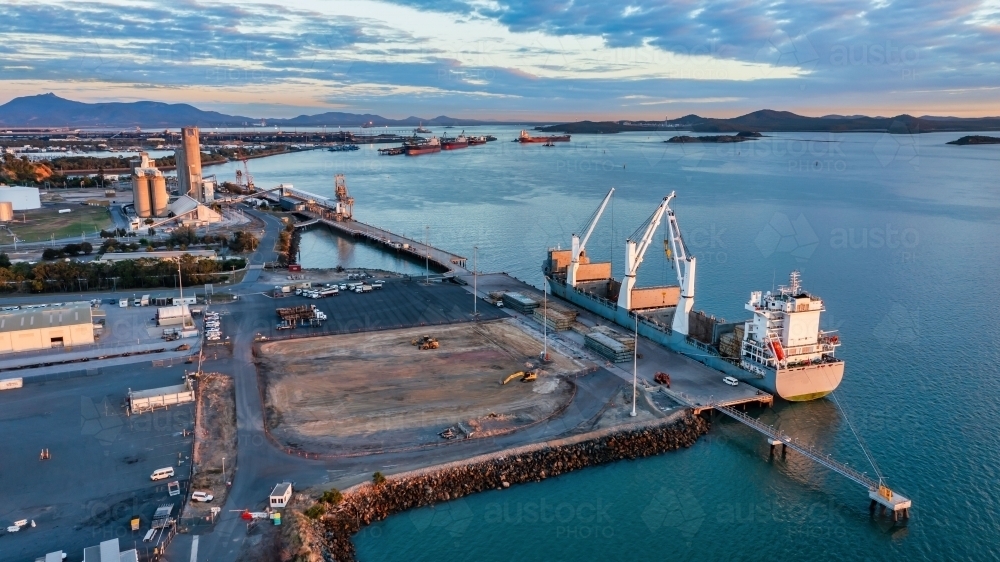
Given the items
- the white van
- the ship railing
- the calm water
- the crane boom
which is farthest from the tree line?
the ship railing

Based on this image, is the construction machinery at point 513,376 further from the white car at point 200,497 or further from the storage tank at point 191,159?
the storage tank at point 191,159

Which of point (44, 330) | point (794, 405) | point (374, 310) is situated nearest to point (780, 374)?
point (794, 405)

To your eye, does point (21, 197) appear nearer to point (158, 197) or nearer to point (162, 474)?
point (158, 197)

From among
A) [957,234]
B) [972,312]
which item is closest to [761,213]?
[957,234]

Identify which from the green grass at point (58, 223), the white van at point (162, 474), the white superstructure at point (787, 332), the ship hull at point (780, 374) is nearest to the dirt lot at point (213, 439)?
the white van at point (162, 474)

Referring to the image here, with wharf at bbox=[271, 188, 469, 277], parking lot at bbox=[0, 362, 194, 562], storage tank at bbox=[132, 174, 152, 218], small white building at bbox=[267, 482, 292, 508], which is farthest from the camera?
storage tank at bbox=[132, 174, 152, 218]

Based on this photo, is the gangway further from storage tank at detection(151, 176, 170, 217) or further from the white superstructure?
storage tank at detection(151, 176, 170, 217)
